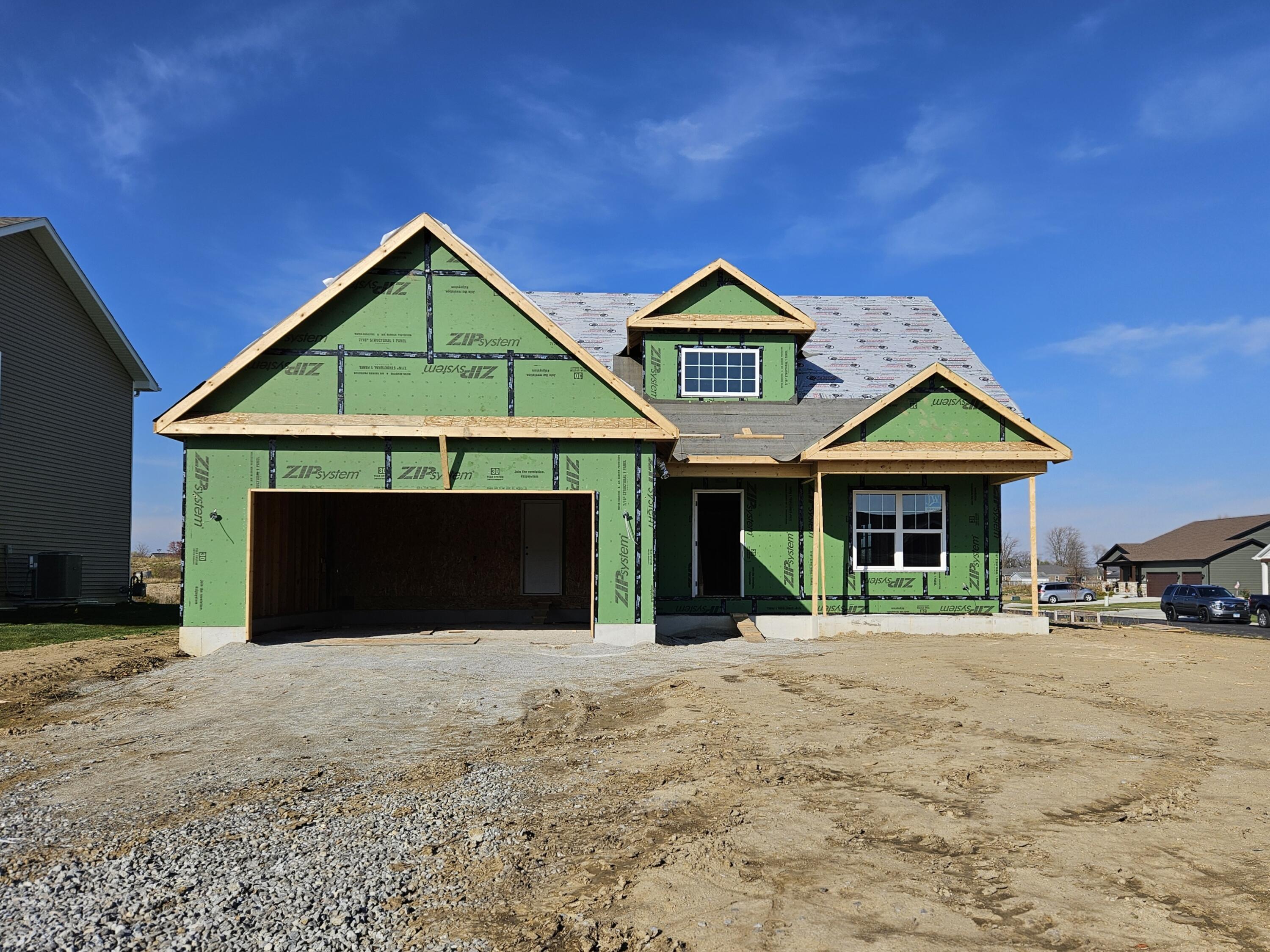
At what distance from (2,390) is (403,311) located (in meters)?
12.1

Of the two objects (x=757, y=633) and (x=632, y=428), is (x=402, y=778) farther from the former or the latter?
(x=757, y=633)

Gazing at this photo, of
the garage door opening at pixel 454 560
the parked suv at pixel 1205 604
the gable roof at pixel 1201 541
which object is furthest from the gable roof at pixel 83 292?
the gable roof at pixel 1201 541

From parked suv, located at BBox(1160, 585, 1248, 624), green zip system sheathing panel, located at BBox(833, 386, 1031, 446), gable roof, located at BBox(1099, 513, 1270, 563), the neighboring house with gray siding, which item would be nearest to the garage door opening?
green zip system sheathing panel, located at BBox(833, 386, 1031, 446)

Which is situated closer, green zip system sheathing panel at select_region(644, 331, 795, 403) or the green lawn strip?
the green lawn strip

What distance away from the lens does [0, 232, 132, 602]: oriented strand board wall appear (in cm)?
1994

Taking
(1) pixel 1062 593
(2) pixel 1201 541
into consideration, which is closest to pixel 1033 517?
(1) pixel 1062 593

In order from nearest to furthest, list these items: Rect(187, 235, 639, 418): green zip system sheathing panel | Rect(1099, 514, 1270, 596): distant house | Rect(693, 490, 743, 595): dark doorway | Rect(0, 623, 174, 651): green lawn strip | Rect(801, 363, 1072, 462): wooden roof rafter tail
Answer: Rect(187, 235, 639, 418): green zip system sheathing panel < Rect(0, 623, 174, 651): green lawn strip < Rect(801, 363, 1072, 462): wooden roof rafter tail < Rect(693, 490, 743, 595): dark doorway < Rect(1099, 514, 1270, 596): distant house

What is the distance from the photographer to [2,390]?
771 inches

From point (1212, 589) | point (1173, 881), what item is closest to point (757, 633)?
point (1173, 881)

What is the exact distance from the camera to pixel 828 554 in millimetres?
17688

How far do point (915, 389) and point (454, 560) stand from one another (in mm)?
10050

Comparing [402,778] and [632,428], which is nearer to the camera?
[402,778]

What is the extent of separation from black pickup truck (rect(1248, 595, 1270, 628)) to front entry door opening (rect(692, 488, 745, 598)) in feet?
70.1

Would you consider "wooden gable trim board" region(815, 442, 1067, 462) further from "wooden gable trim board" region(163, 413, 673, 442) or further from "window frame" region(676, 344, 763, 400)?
"wooden gable trim board" region(163, 413, 673, 442)
